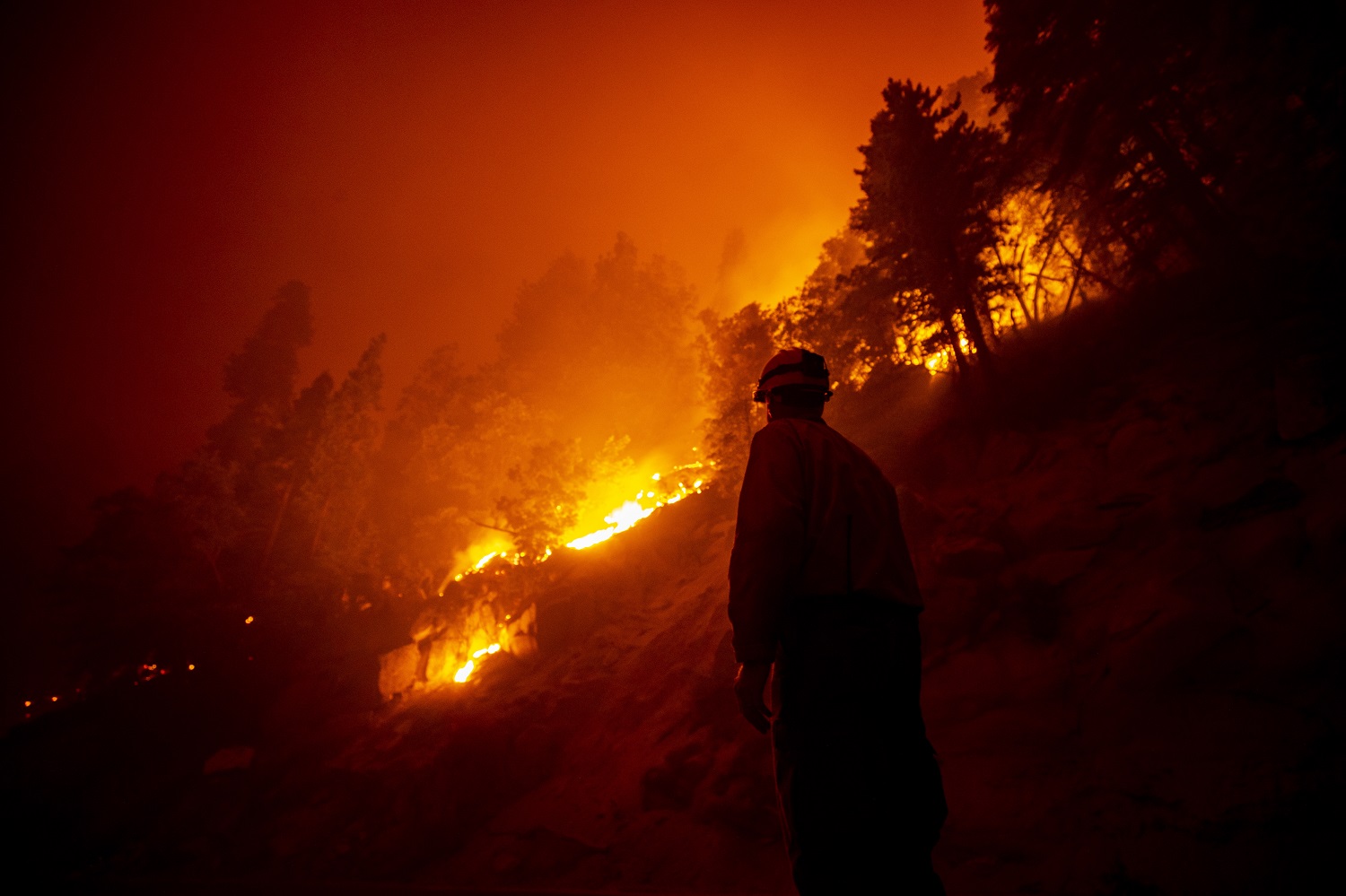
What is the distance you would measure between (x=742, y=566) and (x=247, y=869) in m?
16.7

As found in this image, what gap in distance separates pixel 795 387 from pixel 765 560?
1.29 meters

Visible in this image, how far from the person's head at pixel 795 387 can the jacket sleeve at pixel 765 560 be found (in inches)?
28.0

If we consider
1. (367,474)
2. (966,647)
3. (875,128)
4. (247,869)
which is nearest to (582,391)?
(367,474)

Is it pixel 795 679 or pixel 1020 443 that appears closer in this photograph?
pixel 795 679

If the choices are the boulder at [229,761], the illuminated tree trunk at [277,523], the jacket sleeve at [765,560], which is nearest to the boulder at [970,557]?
the jacket sleeve at [765,560]

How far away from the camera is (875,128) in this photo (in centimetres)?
1584

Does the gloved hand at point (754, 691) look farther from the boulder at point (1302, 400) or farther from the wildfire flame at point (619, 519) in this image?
the wildfire flame at point (619, 519)

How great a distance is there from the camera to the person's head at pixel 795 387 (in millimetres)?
3285

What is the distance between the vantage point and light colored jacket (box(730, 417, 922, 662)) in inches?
96.7

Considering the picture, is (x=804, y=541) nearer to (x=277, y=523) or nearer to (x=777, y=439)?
(x=777, y=439)

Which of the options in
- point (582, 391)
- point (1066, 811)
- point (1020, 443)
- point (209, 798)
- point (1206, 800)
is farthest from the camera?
point (582, 391)

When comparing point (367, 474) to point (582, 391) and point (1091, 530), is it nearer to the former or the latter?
point (582, 391)

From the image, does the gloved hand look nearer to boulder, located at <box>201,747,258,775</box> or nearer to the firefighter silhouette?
the firefighter silhouette

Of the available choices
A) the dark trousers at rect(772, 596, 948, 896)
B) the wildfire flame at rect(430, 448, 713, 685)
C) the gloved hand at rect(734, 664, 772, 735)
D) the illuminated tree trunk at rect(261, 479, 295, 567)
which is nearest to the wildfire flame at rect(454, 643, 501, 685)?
the wildfire flame at rect(430, 448, 713, 685)
